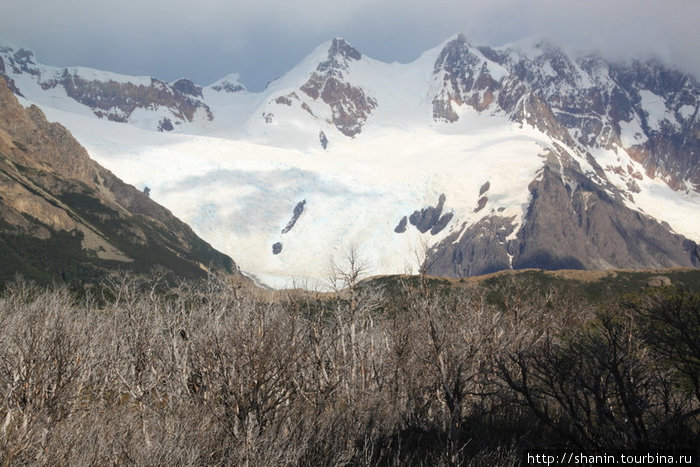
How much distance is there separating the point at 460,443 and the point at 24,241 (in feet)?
624

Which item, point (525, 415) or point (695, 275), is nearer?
point (525, 415)

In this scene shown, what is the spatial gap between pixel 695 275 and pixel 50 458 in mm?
122924

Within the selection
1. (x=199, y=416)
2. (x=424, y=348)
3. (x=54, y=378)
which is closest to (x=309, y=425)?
(x=199, y=416)

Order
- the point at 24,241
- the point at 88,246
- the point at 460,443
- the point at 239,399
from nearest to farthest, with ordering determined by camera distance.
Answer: the point at 239,399 < the point at 460,443 < the point at 24,241 < the point at 88,246

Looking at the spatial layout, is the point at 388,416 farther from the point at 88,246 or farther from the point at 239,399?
the point at 88,246

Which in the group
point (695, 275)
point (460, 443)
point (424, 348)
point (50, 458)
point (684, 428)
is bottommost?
point (50, 458)

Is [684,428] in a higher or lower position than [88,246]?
lower

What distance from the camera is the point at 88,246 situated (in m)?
199

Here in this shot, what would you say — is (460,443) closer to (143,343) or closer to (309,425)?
(309,425)

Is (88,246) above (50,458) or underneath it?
above

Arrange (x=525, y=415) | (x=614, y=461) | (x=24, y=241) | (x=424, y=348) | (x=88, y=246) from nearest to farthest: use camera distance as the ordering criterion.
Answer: (x=614, y=461), (x=525, y=415), (x=424, y=348), (x=24, y=241), (x=88, y=246)

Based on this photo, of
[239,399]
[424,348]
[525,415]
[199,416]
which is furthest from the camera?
[424,348]

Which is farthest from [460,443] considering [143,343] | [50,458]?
[143,343]

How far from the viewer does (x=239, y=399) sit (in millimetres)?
15484
